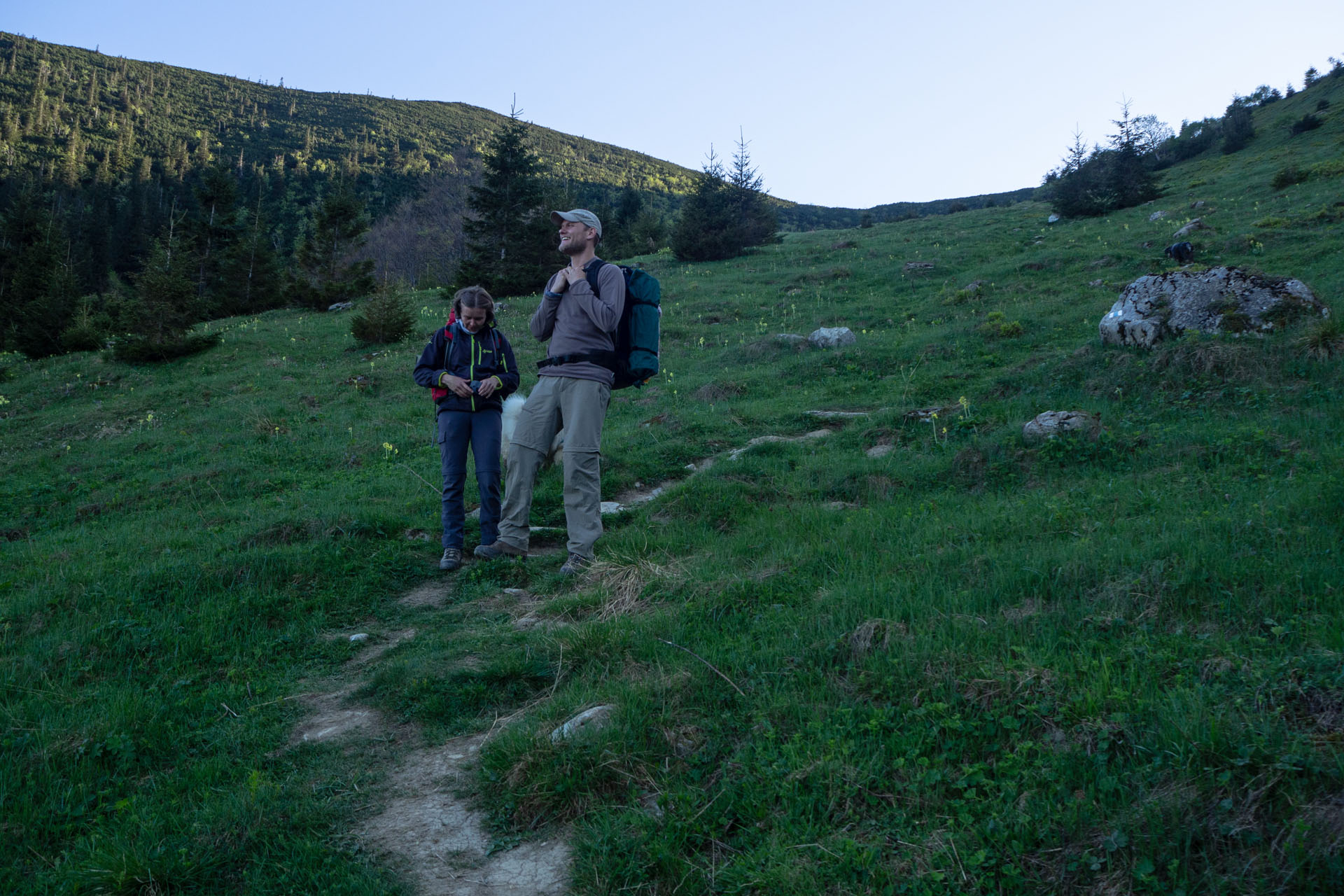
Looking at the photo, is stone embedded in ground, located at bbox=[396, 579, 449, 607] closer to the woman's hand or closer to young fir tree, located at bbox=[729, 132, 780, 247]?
the woman's hand

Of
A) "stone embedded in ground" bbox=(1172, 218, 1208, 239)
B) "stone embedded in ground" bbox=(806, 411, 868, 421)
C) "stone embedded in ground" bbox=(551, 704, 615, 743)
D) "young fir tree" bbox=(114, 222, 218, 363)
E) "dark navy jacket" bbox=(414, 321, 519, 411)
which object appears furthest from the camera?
"young fir tree" bbox=(114, 222, 218, 363)

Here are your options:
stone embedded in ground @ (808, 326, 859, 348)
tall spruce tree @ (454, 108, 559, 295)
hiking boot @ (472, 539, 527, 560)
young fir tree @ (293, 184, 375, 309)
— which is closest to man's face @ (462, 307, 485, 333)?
hiking boot @ (472, 539, 527, 560)

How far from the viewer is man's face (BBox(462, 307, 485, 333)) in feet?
20.8

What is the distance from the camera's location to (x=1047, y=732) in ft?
8.44

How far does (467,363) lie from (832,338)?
9130 millimetres

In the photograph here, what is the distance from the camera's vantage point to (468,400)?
6.34 m

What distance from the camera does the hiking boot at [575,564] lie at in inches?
215

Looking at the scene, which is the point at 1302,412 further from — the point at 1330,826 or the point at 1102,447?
the point at 1330,826

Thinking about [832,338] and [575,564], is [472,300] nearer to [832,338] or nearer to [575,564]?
[575,564]

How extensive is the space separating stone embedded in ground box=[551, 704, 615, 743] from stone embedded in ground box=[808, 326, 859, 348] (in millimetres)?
11449

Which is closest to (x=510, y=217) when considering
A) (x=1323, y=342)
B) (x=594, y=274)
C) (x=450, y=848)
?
(x=594, y=274)

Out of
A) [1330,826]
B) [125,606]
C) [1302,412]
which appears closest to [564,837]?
[1330,826]

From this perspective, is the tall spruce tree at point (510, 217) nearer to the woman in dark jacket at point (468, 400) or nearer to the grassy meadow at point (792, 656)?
the grassy meadow at point (792, 656)

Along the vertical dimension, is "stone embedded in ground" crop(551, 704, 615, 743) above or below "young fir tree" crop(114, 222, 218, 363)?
below
